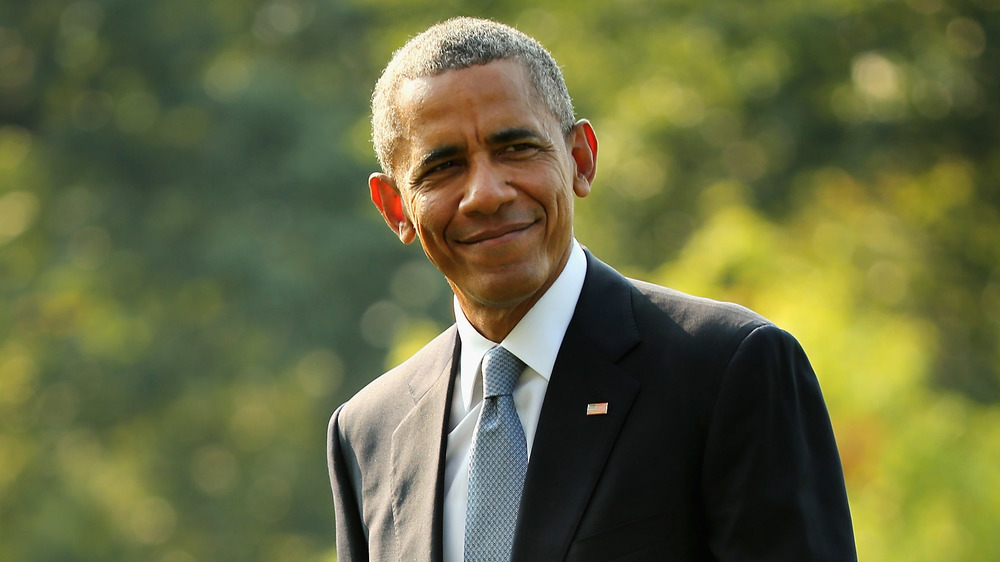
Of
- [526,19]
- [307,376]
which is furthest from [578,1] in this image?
[307,376]

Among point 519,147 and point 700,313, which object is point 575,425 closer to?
point 700,313

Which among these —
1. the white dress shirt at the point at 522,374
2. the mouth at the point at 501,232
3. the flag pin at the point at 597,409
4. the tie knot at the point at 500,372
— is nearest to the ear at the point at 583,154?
the white dress shirt at the point at 522,374

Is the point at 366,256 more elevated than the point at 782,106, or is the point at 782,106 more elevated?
the point at 782,106

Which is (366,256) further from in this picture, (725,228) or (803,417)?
(803,417)

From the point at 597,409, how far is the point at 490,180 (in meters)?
0.45

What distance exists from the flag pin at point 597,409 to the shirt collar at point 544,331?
13 centimetres

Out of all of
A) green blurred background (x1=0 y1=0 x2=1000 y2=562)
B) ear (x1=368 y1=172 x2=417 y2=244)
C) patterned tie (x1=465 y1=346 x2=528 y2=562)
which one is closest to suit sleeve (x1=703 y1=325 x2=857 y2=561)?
patterned tie (x1=465 y1=346 x2=528 y2=562)

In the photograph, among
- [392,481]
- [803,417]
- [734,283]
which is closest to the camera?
[803,417]

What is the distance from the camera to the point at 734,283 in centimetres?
562

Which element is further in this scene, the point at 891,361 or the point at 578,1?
the point at 578,1

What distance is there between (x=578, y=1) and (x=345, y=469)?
13.0m

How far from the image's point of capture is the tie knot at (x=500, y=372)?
2516 mm

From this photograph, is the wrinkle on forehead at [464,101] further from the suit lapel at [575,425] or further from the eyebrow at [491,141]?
the suit lapel at [575,425]

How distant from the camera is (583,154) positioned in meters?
2.70
